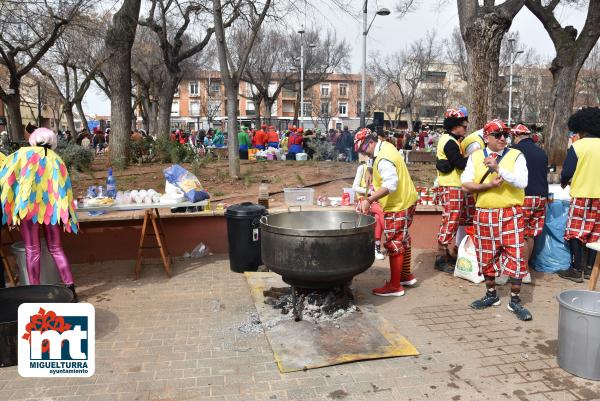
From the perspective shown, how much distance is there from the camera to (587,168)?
5332mm

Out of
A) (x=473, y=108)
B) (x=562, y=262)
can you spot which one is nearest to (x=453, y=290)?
(x=562, y=262)

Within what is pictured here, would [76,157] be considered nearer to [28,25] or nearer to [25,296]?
[28,25]

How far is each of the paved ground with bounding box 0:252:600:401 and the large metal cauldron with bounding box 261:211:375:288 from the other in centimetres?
67

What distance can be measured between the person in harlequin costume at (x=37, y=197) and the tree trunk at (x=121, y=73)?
7654 mm

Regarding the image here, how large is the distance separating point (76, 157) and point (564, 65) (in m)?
13.3

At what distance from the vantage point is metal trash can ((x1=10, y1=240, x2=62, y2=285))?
17.0 ft

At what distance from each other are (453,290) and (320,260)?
2.21m

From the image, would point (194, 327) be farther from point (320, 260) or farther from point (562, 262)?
point (562, 262)

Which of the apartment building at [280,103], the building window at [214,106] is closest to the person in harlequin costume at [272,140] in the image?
the apartment building at [280,103]

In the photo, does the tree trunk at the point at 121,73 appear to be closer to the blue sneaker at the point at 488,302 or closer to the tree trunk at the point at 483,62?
the tree trunk at the point at 483,62

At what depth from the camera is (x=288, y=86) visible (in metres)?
44.2

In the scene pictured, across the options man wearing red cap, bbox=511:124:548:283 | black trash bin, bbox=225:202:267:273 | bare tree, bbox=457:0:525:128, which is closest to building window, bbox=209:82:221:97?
bare tree, bbox=457:0:525:128

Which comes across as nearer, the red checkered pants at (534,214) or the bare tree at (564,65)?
the red checkered pants at (534,214)

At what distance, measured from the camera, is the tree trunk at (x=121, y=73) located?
39.3ft
